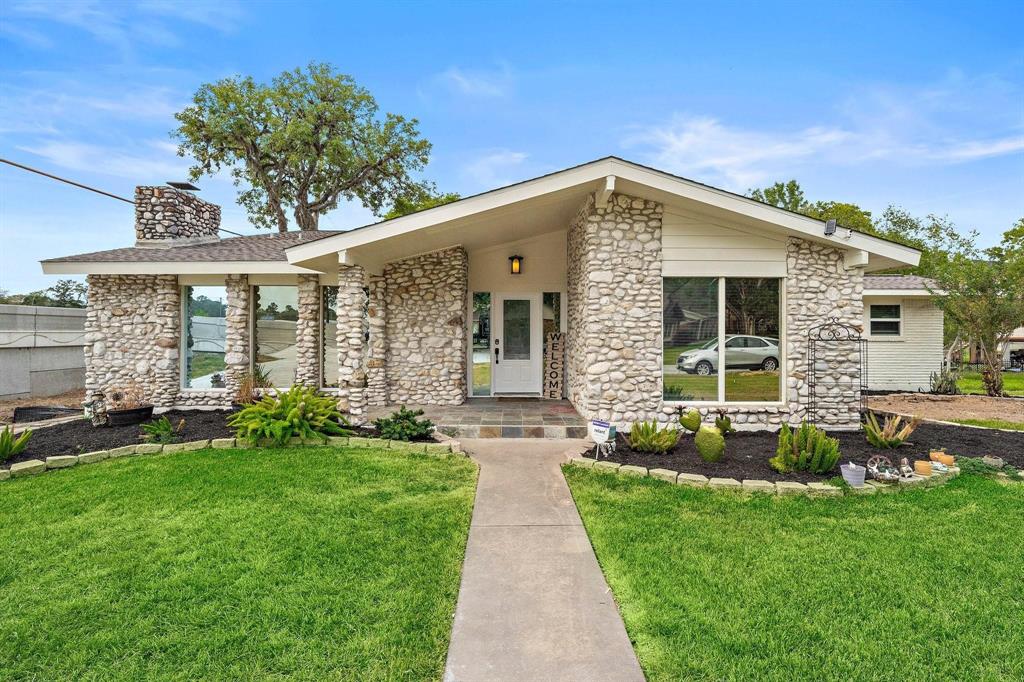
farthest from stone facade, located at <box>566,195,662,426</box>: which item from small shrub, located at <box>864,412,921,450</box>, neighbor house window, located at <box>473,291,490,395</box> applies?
neighbor house window, located at <box>473,291,490,395</box>

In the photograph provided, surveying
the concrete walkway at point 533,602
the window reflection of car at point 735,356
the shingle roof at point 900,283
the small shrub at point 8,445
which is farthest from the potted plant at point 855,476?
the shingle roof at point 900,283

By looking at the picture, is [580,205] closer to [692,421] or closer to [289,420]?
[692,421]

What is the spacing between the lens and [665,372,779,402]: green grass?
276 inches

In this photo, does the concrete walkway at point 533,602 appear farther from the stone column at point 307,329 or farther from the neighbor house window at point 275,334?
the neighbor house window at point 275,334

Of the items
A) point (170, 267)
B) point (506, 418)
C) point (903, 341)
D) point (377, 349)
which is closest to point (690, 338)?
point (506, 418)

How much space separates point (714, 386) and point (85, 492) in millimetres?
7951

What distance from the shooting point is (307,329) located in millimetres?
8883

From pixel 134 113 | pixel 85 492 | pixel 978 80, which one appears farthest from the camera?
pixel 134 113

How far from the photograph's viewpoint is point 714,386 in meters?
7.05

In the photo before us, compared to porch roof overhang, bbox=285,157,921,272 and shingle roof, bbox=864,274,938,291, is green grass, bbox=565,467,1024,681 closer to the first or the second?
porch roof overhang, bbox=285,157,921,272

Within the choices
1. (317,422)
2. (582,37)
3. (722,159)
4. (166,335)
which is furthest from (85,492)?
(722,159)

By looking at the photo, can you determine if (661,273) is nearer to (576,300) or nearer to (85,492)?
(576,300)

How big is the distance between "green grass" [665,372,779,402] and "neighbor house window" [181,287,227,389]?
895 cm

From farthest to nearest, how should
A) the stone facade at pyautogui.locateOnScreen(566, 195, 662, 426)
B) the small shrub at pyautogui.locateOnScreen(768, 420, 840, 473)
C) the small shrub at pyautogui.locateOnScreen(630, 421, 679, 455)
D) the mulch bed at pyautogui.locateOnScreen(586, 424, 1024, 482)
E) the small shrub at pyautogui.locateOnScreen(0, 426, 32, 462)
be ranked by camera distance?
the stone facade at pyautogui.locateOnScreen(566, 195, 662, 426) < the small shrub at pyautogui.locateOnScreen(630, 421, 679, 455) < the small shrub at pyautogui.locateOnScreen(0, 426, 32, 462) < the mulch bed at pyautogui.locateOnScreen(586, 424, 1024, 482) < the small shrub at pyautogui.locateOnScreen(768, 420, 840, 473)
